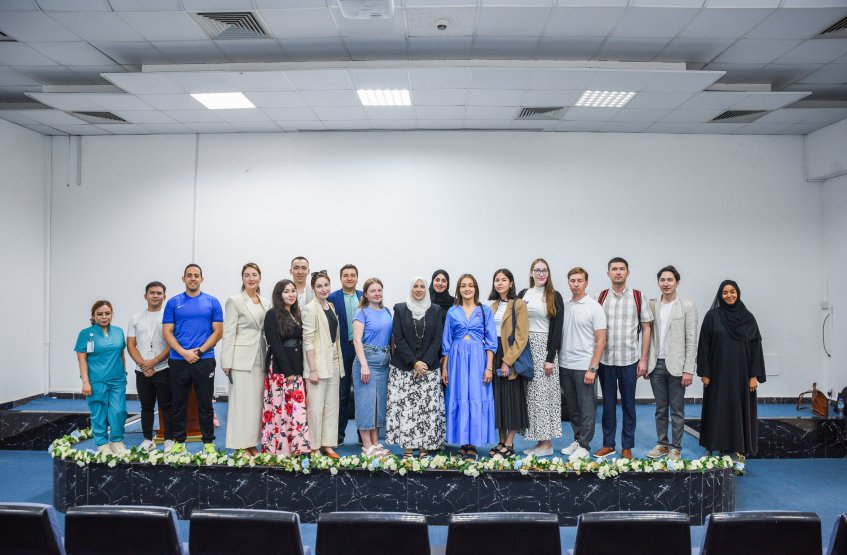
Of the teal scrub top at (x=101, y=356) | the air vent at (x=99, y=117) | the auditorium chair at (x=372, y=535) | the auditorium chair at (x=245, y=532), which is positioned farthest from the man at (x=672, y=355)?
the air vent at (x=99, y=117)

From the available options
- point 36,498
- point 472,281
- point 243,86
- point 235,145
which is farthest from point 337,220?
point 36,498

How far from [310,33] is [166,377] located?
3097 mm

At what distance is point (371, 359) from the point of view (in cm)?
462

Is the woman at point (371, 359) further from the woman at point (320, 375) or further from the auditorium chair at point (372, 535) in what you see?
the auditorium chair at point (372, 535)

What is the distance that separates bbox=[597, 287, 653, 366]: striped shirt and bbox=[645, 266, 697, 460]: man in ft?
0.52

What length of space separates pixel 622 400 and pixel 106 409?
4.16 meters

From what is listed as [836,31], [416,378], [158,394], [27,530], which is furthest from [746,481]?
[158,394]

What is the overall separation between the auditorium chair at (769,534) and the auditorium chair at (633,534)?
0.13 meters

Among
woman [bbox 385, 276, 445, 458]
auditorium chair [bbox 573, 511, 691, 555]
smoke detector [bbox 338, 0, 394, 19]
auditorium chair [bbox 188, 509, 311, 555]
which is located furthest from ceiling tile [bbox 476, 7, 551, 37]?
auditorium chair [bbox 188, 509, 311, 555]

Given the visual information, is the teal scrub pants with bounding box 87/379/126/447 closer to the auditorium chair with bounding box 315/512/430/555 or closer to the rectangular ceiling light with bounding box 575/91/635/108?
the auditorium chair with bounding box 315/512/430/555

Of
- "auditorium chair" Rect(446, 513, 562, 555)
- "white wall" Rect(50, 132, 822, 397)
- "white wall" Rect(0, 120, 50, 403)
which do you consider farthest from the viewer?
"white wall" Rect(50, 132, 822, 397)

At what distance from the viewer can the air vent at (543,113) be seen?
Result: 20.9 feet

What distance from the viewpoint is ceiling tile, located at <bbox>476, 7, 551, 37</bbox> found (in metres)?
4.27

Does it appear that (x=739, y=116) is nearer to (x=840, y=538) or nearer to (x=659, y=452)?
(x=659, y=452)
